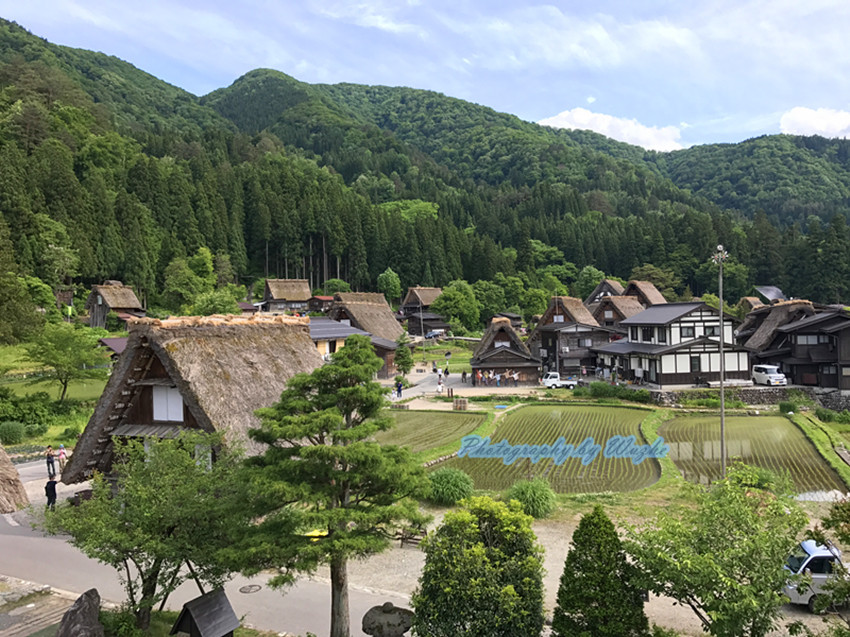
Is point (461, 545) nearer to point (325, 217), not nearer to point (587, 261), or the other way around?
point (325, 217)

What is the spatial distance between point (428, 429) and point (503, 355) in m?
13.6

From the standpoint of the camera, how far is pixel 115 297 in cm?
4622

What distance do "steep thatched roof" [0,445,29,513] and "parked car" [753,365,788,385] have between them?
3459cm

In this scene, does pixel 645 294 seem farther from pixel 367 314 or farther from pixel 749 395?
pixel 367 314

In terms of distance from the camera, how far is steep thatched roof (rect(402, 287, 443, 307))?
6100cm

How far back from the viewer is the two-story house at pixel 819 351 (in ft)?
92.5

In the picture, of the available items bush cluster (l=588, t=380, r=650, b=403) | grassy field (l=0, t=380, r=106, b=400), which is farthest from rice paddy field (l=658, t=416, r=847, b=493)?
grassy field (l=0, t=380, r=106, b=400)

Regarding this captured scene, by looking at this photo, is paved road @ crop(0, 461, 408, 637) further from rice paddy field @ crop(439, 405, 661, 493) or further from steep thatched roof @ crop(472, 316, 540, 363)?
steep thatched roof @ crop(472, 316, 540, 363)

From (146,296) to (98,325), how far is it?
27.9 feet

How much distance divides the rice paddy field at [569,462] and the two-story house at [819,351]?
37.4ft

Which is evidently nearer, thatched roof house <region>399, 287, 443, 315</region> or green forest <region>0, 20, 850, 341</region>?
green forest <region>0, 20, 850, 341</region>

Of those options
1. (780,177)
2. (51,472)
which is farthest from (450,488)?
(780,177)

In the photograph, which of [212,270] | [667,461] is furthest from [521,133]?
[667,461]

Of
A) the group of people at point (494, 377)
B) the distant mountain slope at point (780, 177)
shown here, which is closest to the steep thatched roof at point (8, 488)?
the group of people at point (494, 377)
